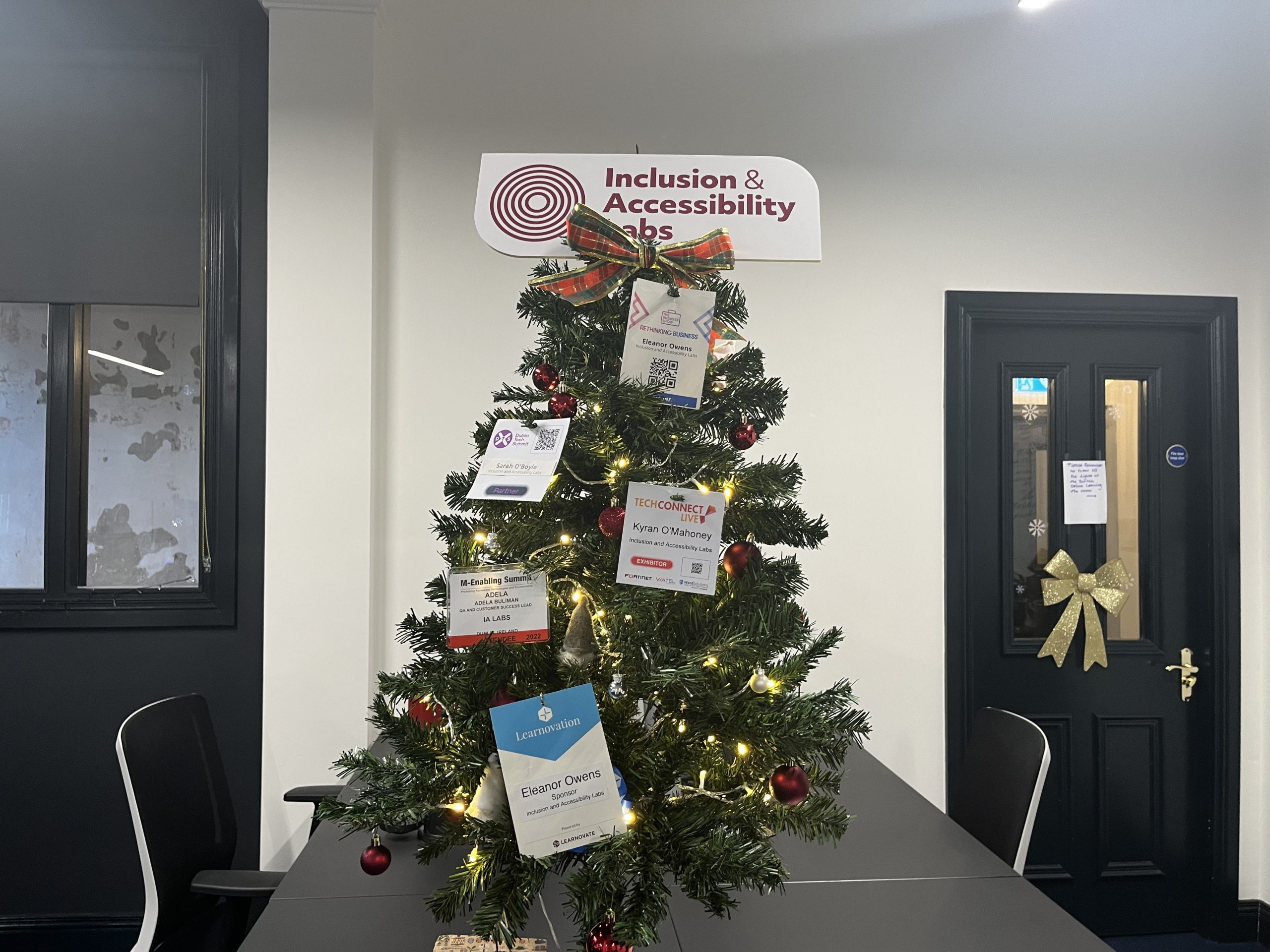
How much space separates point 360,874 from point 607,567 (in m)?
0.80

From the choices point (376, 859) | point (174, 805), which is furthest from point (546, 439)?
point (174, 805)

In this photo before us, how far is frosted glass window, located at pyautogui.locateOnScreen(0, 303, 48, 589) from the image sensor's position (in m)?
2.81

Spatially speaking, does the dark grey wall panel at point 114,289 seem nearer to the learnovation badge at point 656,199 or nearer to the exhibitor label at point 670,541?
the learnovation badge at point 656,199

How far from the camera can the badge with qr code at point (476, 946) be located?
1.25 meters

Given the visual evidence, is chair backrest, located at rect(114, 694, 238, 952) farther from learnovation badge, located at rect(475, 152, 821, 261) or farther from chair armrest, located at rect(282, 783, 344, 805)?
learnovation badge, located at rect(475, 152, 821, 261)

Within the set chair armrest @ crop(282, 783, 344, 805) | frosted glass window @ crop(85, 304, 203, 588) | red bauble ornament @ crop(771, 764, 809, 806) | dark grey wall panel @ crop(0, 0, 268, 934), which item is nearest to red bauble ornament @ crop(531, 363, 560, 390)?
red bauble ornament @ crop(771, 764, 809, 806)

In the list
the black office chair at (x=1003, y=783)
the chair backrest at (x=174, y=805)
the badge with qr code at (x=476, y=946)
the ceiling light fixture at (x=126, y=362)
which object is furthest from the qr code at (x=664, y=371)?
the ceiling light fixture at (x=126, y=362)

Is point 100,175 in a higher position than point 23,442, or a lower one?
higher

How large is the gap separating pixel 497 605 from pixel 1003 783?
4.67 feet

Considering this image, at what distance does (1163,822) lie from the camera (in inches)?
119

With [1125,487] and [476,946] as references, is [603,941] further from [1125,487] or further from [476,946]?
[1125,487]

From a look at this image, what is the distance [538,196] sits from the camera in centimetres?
147

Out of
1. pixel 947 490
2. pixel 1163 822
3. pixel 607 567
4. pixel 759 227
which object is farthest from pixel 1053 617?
pixel 607 567

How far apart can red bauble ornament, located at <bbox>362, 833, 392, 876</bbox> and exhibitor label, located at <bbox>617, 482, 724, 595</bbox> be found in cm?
56
